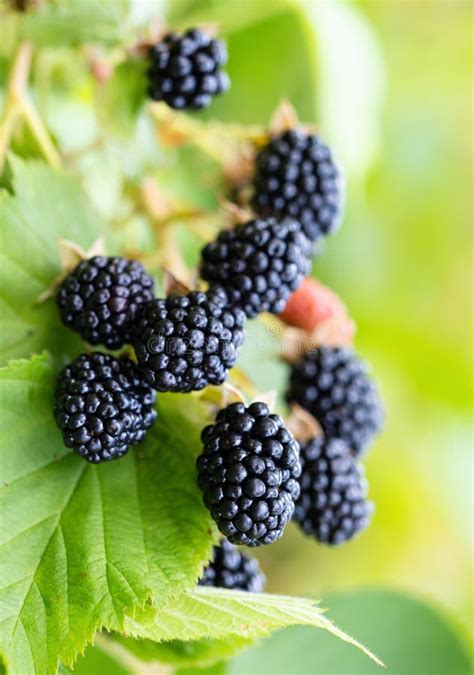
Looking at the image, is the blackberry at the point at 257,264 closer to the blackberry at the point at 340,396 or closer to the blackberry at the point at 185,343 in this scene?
the blackberry at the point at 185,343

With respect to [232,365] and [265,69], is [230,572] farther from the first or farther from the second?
[265,69]

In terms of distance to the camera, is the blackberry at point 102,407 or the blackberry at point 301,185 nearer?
the blackberry at point 102,407

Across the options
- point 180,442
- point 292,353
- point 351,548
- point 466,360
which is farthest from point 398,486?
point 180,442

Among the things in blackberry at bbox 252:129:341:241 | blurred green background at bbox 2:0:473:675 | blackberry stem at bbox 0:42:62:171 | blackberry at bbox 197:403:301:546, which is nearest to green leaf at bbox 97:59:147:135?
blackberry stem at bbox 0:42:62:171

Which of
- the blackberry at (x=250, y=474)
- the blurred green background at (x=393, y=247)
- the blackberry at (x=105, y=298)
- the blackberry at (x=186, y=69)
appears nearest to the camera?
the blackberry at (x=250, y=474)

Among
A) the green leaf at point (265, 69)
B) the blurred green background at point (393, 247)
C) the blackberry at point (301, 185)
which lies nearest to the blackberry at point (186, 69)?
the blackberry at point (301, 185)
